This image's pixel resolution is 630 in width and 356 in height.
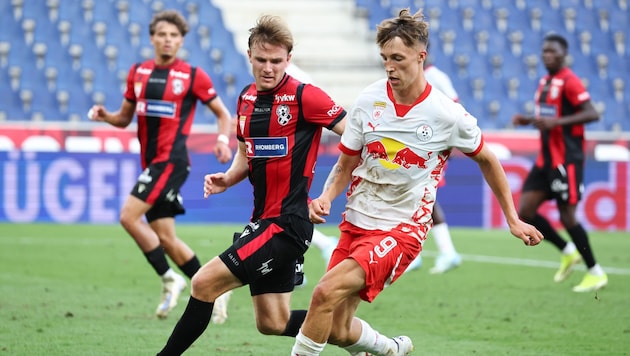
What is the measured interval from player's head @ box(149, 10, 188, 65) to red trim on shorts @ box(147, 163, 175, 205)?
0.93m

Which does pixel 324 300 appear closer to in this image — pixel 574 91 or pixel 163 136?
pixel 163 136

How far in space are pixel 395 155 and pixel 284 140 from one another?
69cm

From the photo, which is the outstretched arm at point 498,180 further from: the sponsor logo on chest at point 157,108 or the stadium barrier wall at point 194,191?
the stadium barrier wall at point 194,191

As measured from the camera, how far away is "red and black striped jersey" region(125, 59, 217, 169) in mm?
8391

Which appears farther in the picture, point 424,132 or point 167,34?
point 167,34

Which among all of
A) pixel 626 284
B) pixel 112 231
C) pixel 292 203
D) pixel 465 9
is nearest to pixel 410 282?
pixel 626 284

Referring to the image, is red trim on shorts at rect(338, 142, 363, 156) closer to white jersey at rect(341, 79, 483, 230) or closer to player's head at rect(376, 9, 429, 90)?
white jersey at rect(341, 79, 483, 230)

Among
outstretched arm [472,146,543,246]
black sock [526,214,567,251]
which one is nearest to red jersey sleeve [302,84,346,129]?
outstretched arm [472,146,543,246]

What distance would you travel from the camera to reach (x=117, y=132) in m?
18.0

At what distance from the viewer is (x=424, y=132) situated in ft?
17.6

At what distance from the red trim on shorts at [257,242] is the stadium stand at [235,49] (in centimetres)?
1672

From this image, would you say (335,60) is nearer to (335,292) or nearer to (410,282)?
(410,282)

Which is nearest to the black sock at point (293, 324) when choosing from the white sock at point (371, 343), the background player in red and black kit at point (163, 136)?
the white sock at point (371, 343)

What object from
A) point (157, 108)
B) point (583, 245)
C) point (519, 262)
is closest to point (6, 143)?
point (519, 262)
